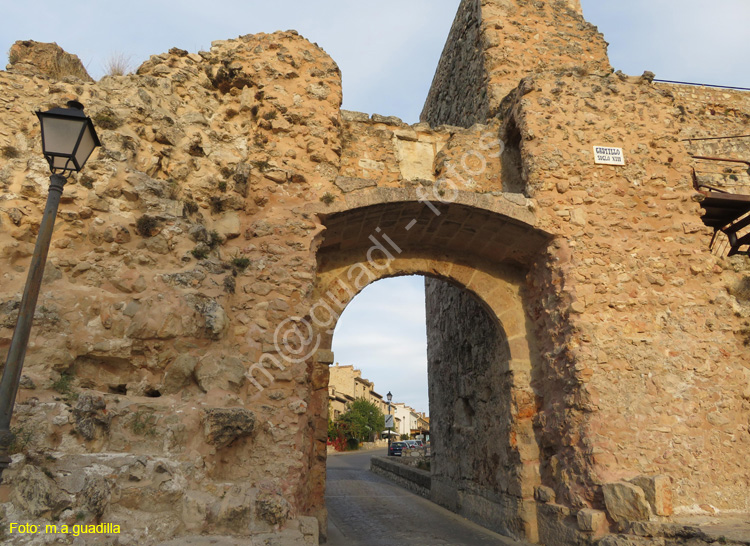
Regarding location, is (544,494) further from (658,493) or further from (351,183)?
(351,183)

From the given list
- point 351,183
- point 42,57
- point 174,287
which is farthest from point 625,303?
point 42,57

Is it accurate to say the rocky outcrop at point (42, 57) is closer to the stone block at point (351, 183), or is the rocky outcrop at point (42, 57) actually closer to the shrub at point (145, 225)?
the shrub at point (145, 225)

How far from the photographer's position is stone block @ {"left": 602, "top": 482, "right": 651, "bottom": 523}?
3943 millimetres

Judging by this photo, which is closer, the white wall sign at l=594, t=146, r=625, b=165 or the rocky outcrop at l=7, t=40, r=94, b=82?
the rocky outcrop at l=7, t=40, r=94, b=82

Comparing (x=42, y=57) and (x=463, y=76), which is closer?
(x=42, y=57)

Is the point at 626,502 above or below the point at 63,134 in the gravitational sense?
below

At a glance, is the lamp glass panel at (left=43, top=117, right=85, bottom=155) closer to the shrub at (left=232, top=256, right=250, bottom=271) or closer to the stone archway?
the shrub at (left=232, top=256, right=250, bottom=271)

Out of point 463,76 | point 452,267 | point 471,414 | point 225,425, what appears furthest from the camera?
point 463,76

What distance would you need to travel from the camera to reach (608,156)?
5434mm

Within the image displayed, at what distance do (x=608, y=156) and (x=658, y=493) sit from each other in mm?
3398

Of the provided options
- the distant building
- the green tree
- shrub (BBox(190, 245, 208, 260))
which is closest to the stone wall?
shrub (BBox(190, 245, 208, 260))

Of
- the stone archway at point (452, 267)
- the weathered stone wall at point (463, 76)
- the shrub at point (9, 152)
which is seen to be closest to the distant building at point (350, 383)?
the weathered stone wall at point (463, 76)

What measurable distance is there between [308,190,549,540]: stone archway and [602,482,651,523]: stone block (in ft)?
4.10

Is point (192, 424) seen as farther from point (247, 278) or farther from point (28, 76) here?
point (28, 76)
